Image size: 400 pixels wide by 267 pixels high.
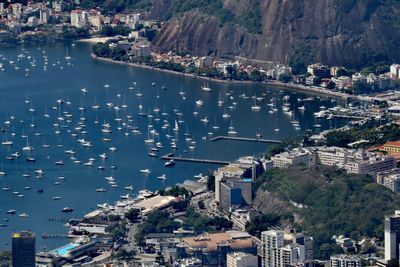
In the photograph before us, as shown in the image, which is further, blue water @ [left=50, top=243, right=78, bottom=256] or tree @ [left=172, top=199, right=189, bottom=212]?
tree @ [left=172, top=199, right=189, bottom=212]

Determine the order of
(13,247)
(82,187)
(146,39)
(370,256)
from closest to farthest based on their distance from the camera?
1. (13,247)
2. (370,256)
3. (82,187)
4. (146,39)

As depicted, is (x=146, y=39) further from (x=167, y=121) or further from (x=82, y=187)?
(x=82, y=187)

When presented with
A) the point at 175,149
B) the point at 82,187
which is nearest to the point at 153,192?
the point at 82,187

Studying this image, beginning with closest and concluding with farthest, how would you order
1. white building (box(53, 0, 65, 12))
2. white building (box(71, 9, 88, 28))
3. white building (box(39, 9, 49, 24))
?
white building (box(71, 9, 88, 28)), white building (box(39, 9, 49, 24)), white building (box(53, 0, 65, 12))

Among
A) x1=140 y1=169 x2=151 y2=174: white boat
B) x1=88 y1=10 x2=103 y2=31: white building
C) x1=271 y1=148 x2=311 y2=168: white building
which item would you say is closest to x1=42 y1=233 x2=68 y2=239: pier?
x1=140 y1=169 x2=151 y2=174: white boat

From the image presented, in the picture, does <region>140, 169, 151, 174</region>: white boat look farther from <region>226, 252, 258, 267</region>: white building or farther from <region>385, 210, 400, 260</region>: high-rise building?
<region>226, 252, 258, 267</region>: white building

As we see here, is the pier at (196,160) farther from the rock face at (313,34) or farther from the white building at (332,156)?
the rock face at (313,34)

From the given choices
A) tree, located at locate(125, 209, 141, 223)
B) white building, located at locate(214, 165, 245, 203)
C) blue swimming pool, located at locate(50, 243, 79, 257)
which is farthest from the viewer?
white building, located at locate(214, 165, 245, 203)
